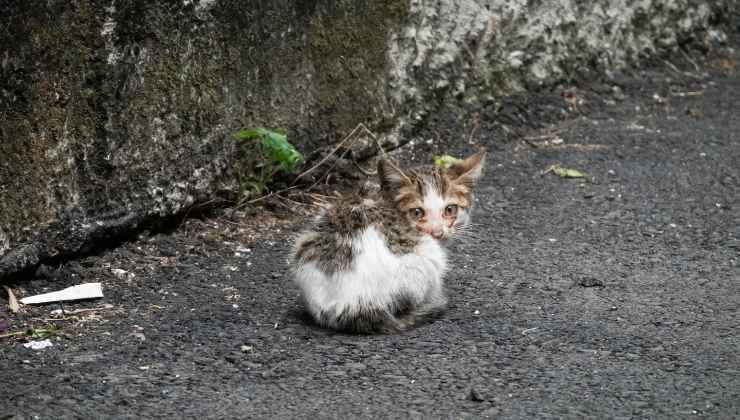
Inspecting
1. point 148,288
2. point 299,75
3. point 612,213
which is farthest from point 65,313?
point 612,213

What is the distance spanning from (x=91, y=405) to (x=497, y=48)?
3.81 metres

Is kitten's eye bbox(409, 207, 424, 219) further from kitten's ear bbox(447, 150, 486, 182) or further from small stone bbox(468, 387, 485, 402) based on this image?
small stone bbox(468, 387, 485, 402)

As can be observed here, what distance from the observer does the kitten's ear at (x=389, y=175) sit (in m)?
4.05

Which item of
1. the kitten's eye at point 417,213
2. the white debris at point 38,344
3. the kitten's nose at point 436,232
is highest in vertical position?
the kitten's eye at point 417,213

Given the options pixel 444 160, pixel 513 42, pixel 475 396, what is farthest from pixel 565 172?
pixel 475 396

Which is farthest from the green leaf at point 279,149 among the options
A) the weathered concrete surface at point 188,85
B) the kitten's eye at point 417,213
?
the kitten's eye at point 417,213

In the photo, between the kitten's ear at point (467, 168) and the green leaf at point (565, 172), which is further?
the green leaf at point (565, 172)

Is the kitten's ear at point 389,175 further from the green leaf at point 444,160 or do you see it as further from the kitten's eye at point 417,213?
the green leaf at point 444,160

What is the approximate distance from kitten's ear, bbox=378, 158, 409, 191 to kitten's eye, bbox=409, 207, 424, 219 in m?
0.12

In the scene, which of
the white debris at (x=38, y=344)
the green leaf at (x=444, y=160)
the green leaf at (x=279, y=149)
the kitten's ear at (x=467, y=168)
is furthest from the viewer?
the green leaf at (x=444, y=160)

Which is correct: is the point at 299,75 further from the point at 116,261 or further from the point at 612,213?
the point at 612,213

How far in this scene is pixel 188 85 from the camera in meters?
4.70

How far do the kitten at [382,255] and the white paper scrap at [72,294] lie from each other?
0.87 m

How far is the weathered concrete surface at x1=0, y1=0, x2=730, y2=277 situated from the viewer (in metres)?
4.12
